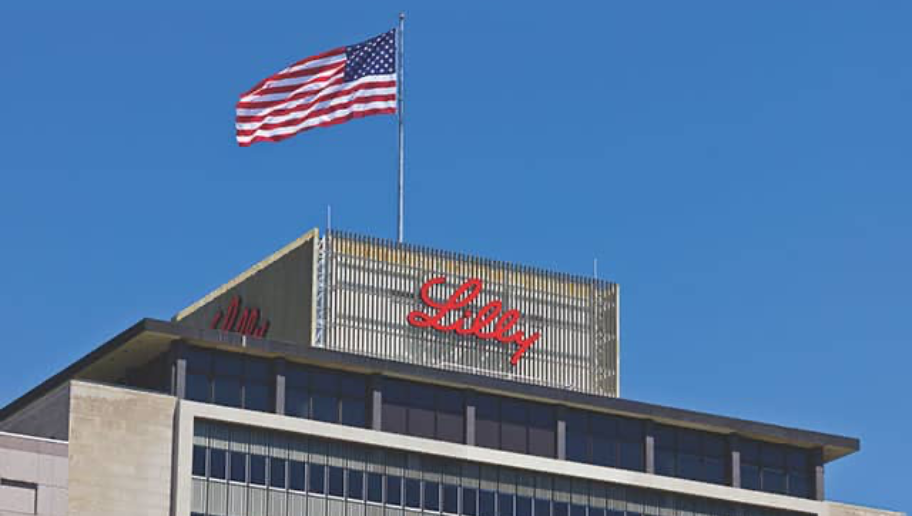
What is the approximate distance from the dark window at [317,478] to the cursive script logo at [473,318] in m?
10.1

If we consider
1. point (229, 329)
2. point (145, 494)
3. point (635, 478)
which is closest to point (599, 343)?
point (635, 478)

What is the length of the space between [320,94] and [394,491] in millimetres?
18284

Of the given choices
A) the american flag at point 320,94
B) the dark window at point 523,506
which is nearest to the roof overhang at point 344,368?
the dark window at point 523,506

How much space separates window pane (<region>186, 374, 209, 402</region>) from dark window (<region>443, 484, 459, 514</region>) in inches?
455

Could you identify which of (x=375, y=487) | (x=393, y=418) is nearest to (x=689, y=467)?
(x=393, y=418)

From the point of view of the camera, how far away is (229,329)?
124188 millimetres

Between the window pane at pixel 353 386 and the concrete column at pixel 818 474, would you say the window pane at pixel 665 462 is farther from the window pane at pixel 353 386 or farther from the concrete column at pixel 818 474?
the window pane at pixel 353 386

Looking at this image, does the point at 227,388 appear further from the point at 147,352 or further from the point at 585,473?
the point at 585,473

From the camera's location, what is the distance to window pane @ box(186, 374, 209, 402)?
112 m

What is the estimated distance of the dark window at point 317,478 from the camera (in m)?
113

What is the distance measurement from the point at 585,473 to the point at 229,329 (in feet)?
58.0

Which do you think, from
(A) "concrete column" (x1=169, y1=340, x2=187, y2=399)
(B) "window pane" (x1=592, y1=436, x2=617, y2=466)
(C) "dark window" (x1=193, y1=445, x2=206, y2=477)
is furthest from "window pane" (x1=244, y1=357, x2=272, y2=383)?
(B) "window pane" (x1=592, y1=436, x2=617, y2=466)

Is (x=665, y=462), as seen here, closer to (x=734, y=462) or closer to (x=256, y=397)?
(x=734, y=462)

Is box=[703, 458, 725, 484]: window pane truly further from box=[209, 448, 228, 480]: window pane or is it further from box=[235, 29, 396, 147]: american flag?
box=[209, 448, 228, 480]: window pane
